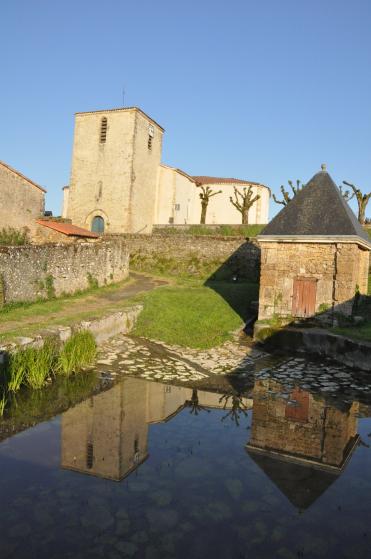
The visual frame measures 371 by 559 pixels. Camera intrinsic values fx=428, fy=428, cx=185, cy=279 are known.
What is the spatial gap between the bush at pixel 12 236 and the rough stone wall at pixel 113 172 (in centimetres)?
850

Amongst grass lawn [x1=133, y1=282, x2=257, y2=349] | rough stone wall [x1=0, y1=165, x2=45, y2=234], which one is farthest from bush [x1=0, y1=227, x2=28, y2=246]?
grass lawn [x1=133, y1=282, x2=257, y2=349]

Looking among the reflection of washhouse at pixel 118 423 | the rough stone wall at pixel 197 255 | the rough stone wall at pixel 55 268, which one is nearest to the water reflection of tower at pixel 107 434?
the reflection of washhouse at pixel 118 423

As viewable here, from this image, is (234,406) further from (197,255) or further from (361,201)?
(361,201)

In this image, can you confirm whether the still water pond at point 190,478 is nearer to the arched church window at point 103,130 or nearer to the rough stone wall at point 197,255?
the rough stone wall at point 197,255

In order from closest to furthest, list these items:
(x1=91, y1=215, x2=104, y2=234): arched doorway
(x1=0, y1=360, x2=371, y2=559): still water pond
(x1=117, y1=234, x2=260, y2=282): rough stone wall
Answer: (x1=0, y1=360, x2=371, y2=559): still water pond < (x1=117, y1=234, x2=260, y2=282): rough stone wall < (x1=91, y1=215, x2=104, y2=234): arched doorway

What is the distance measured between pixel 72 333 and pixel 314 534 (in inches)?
270

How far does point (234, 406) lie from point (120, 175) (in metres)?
24.1

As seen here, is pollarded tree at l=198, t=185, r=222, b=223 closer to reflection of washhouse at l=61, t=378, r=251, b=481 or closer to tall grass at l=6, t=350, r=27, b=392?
reflection of washhouse at l=61, t=378, r=251, b=481

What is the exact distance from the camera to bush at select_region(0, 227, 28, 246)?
1954 centimetres

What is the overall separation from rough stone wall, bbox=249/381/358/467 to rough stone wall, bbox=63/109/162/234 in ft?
75.6

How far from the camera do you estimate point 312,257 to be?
40.8 feet

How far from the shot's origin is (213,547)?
11.5 ft

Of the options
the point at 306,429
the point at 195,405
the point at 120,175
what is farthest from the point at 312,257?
the point at 120,175

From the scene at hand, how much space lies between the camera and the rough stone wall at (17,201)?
830 inches
